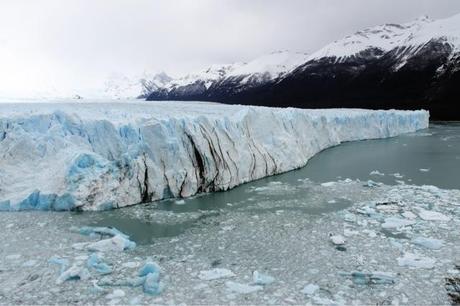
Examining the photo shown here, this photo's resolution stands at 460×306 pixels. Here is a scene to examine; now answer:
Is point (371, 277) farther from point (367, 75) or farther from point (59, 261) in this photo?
point (367, 75)

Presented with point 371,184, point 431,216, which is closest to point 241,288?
point 431,216

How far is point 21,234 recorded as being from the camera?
6.06 metres

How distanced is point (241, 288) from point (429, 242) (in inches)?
113

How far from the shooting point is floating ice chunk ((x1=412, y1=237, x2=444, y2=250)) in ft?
17.6

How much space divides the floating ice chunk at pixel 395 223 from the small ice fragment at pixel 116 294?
4146mm

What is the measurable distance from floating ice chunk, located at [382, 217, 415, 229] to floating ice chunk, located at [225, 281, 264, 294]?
2.91 meters

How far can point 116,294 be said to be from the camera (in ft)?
13.8

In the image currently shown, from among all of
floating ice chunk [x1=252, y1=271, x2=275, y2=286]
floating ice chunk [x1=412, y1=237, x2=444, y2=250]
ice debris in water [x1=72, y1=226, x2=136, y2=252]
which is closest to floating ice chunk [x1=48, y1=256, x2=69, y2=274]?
ice debris in water [x1=72, y1=226, x2=136, y2=252]

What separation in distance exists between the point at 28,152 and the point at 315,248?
A: 6.40m

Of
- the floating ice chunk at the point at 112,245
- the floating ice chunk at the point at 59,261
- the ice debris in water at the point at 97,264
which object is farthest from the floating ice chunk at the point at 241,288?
the floating ice chunk at the point at 59,261

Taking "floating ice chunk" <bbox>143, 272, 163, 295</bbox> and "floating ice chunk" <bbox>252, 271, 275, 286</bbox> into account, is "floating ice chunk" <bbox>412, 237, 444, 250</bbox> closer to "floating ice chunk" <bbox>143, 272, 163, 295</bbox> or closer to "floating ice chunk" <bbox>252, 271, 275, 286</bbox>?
"floating ice chunk" <bbox>252, 271, 275, 286</bbox>

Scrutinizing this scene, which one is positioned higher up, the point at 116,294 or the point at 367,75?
the point at 367,75

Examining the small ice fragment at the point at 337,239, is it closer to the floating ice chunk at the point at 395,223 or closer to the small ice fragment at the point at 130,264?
the floating ice chunk at the point at 395,223

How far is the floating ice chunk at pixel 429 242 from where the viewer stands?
5.37 metres
